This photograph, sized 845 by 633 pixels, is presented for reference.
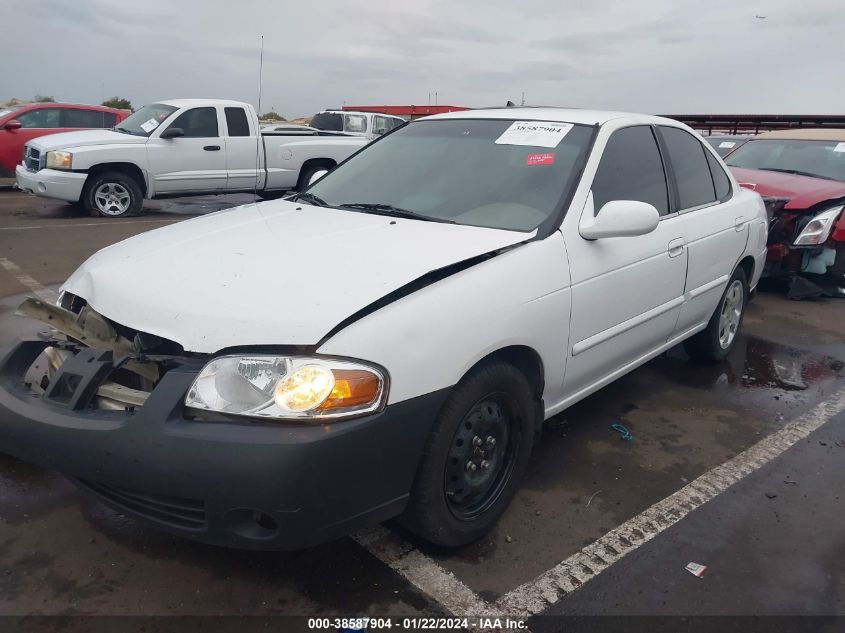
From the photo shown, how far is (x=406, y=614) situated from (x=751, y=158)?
291 inches

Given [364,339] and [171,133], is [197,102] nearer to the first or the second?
[171,133]

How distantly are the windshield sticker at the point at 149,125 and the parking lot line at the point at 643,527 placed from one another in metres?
9.39

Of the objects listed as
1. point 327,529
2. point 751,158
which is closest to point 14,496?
point 327,529

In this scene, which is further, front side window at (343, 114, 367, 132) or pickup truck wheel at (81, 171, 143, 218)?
front side window at (343, 114, 367, 132)

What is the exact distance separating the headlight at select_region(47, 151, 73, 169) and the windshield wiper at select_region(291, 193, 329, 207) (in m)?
7.17

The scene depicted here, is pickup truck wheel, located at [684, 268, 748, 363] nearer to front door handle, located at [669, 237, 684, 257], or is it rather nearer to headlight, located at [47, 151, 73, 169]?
front door handle, located at [669, 237, 684, 257]

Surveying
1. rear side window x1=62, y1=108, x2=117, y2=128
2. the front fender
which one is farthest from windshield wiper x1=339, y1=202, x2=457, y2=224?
rear side window x1=62, y1=108, x2=117, y2=128

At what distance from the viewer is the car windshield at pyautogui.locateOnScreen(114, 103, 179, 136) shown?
33.8ft

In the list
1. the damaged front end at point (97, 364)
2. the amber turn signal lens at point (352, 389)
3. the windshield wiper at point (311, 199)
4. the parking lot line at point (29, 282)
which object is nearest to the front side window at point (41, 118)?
the parking lot line at point (29, 282)

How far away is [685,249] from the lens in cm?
379

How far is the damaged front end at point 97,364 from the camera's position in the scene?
2.28m

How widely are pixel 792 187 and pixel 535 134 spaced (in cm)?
452

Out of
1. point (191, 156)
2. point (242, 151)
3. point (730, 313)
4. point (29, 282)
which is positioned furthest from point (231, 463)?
point (242, 151)

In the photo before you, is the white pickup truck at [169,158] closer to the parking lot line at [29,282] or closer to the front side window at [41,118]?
the front side window at [41,118]
